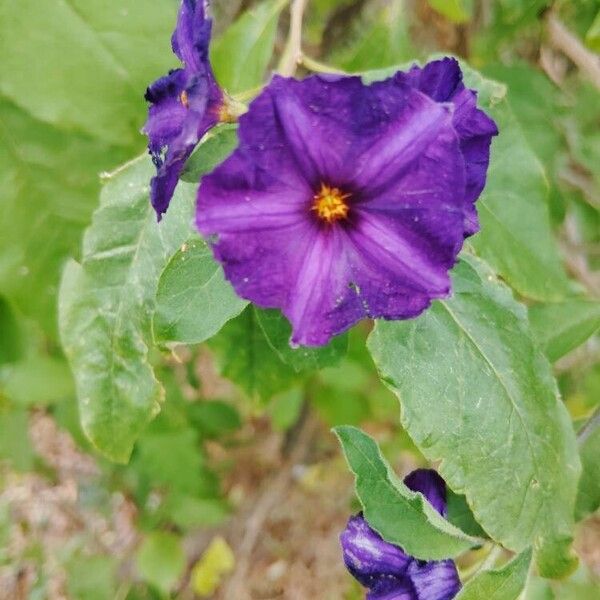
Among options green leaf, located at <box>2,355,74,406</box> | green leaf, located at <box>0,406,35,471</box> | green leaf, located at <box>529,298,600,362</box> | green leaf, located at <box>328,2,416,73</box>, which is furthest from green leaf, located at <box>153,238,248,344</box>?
green leaf, located at <box>0,406,35,471</box>

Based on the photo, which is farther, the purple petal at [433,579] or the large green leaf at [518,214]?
the large green leaf at [518,214]

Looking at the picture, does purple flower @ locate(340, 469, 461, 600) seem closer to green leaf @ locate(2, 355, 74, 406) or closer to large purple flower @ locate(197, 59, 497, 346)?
large purple flower @ locate(197, 59, 497, 346)

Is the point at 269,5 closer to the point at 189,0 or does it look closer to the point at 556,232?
the point at 189,0

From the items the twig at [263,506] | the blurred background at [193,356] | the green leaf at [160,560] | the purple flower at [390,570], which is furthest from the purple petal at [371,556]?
the twig at [263,506]

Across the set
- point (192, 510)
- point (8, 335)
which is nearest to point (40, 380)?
point (8, 335)

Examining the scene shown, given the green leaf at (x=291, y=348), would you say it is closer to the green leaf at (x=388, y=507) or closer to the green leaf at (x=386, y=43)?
the green leaf at (x=388, y=507)

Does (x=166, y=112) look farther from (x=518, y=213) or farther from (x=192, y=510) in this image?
(x=192, y=510)
